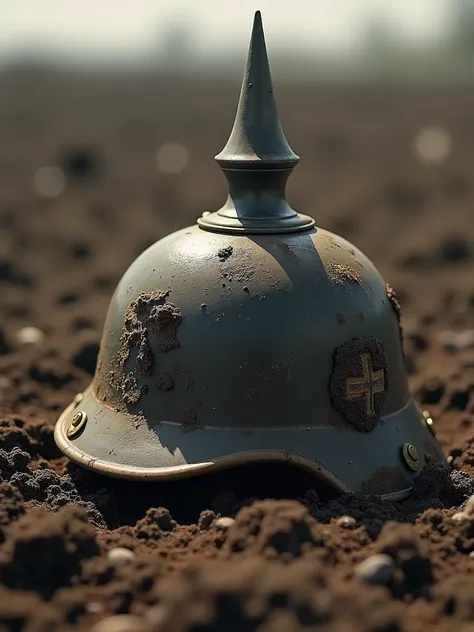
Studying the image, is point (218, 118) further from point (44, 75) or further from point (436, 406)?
point (436, 406)

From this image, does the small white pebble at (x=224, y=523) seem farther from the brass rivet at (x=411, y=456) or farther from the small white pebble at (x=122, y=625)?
the brass rivet at (x=411, y=456)

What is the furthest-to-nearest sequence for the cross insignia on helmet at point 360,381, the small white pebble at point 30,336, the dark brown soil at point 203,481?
the small white pebble at point 30,336 → the cross insignia on helmet at point 360,381 → the dark brown soil at point 203,481

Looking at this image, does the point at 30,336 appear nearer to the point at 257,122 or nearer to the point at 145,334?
the point at 145,334

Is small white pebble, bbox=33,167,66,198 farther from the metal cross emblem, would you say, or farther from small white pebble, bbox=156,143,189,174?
the metal cross emblem

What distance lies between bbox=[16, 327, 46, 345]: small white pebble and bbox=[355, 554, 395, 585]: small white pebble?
735 centimetres

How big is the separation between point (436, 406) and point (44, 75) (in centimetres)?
5546

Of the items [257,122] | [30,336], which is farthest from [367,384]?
[30,336]

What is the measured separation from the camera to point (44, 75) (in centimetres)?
6103

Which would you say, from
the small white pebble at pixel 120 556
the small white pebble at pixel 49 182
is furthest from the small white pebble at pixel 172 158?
the small white pebble at pixel 120 556

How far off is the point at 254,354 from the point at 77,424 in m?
1.39

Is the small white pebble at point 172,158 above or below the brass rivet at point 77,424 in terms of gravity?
below

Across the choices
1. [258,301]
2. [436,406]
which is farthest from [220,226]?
[436,406]

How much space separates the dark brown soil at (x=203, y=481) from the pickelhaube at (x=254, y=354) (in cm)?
13

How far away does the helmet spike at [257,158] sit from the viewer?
6.65 m
